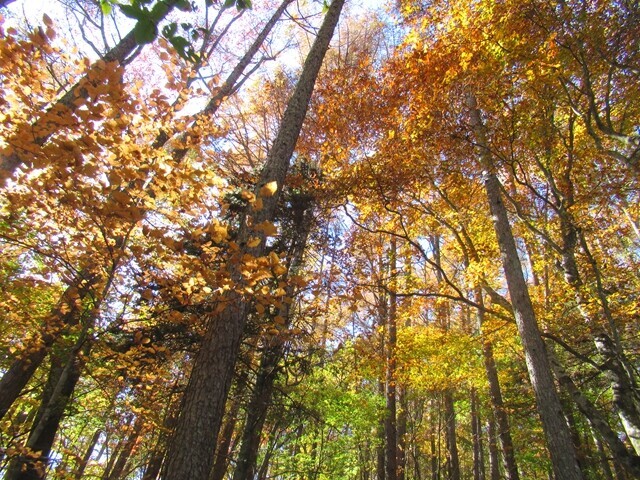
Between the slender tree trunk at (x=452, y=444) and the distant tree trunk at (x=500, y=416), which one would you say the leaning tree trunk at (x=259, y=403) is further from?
the slender tree trunk at (x=452, y=444)

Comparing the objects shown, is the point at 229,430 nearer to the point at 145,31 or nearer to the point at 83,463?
the point at 83,463

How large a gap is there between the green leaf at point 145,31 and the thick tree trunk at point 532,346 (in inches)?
232

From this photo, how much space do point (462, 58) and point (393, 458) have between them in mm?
9982

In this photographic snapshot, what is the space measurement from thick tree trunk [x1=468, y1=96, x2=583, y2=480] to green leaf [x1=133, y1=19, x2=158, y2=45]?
232 inches

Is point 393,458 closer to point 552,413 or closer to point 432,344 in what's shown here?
point 432,344

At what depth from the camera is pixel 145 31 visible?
1.45m

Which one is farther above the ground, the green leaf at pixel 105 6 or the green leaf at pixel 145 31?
the green leaf at pixel 105 6

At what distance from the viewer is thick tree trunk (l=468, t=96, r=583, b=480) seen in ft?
15.1

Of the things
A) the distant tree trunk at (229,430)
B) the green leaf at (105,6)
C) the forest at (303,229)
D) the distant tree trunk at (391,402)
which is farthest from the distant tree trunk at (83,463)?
the green leaf at (105,6)

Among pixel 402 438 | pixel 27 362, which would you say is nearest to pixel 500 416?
pixel 402 438

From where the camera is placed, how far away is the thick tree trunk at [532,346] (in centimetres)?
459

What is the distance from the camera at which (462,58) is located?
6.69 m

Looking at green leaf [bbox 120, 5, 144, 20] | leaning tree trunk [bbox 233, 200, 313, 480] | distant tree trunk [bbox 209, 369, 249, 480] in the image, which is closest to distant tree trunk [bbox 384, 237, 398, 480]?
leaning tree trunk [bbox 233, 200, 313, 480]

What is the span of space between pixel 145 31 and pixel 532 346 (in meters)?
6.11
